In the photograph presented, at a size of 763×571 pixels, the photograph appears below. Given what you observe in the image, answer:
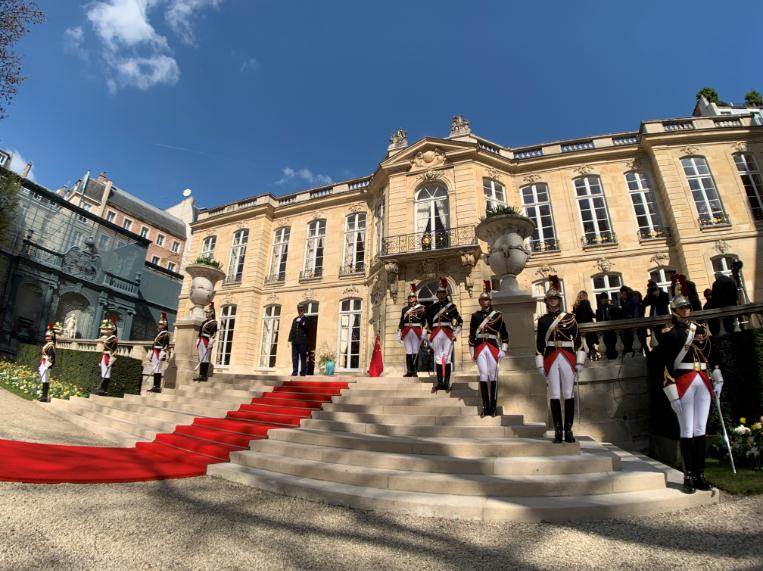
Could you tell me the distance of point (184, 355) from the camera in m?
10.4

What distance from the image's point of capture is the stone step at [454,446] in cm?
451

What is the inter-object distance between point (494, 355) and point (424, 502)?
2.88m

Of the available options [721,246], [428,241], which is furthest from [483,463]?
[721,246]

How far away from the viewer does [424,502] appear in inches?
130

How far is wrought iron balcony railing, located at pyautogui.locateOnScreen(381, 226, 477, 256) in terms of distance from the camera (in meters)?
14.5

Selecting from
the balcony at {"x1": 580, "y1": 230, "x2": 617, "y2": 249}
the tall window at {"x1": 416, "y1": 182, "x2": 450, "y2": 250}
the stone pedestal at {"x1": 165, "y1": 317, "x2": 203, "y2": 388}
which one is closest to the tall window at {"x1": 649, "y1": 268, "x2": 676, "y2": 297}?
the balcony at {"x1": 580, "y1": 230, "x2": 617, "y2": 249}

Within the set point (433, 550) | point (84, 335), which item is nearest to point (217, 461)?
point (433, 550)

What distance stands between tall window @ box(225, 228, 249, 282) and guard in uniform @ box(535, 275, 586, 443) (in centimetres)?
1825

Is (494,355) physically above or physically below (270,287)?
below

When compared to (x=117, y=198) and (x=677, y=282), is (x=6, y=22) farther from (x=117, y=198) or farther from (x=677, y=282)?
(x=117, y=198)

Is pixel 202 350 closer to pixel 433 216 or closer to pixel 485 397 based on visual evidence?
pixel 485 397

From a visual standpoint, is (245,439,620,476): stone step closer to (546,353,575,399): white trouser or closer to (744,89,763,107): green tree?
(546,353,575,399): white trouser

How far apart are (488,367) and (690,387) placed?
7.86 ft

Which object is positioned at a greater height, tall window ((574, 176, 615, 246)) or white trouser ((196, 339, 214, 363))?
tall window ((574, 176, 615, 246))
